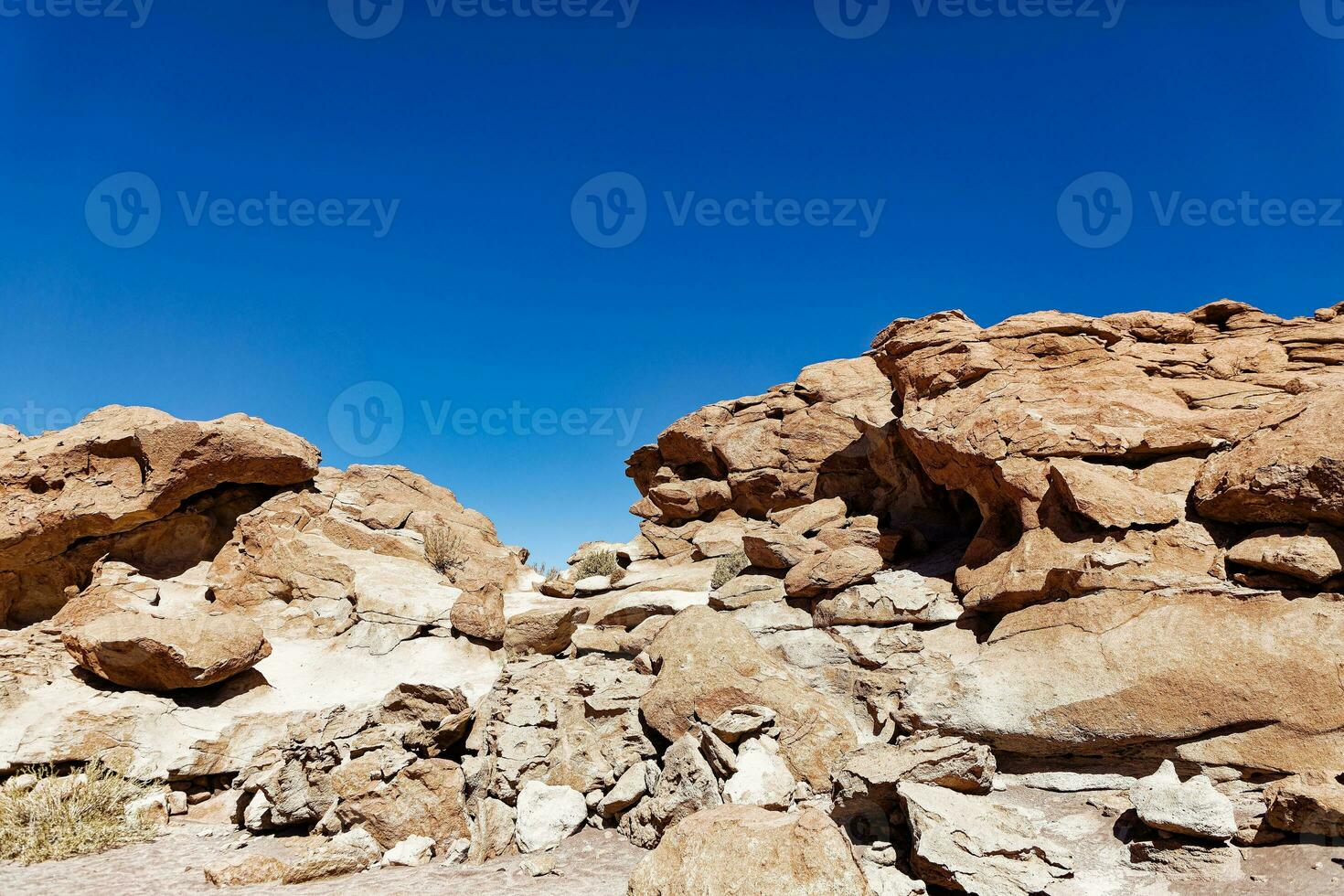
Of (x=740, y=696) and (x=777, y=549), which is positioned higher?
(x=777, y=549)

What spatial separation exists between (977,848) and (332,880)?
7.18m

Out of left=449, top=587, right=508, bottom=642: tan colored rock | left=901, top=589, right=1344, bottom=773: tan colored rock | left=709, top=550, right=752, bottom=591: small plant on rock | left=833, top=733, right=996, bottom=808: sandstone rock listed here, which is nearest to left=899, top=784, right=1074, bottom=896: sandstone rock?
left=833, top=733, right=996, bottom=808: sandstone rock

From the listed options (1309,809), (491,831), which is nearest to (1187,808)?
(1309,809)

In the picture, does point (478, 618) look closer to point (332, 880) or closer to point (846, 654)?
point (332, 880)

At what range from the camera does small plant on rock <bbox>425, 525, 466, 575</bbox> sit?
19781 mm

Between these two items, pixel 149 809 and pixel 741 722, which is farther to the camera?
pixel 149 809

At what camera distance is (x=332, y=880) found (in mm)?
7859

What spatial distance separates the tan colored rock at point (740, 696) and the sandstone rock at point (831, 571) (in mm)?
2437

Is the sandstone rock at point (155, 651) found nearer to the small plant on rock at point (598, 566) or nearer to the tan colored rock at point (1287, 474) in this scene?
the small plant on rock at point (598, 566)

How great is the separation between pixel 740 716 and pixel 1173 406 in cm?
929

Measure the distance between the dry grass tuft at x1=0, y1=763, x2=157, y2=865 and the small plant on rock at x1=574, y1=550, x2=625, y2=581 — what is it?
12578 millimetres

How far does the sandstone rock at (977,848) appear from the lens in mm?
6320

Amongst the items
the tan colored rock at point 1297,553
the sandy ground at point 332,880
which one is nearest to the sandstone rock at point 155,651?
the sandy ground at point 332,880

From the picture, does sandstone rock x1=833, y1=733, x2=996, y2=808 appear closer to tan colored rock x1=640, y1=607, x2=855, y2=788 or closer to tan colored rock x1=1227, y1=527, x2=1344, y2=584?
tan colored rock x1=640, y1=607, x2=855, y2=788
